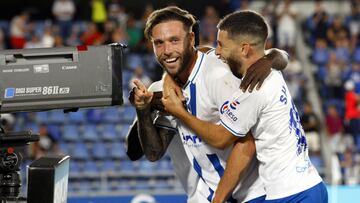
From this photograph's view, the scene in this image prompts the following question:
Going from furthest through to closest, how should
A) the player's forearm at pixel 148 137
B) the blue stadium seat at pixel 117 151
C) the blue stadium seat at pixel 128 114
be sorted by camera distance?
the blue stadium seat at pixel 128 114 < the blue stadium seat at pixel 117 151 < the player's forearm at pixel 148 137

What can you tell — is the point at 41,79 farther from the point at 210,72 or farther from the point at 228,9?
the point at 228,9

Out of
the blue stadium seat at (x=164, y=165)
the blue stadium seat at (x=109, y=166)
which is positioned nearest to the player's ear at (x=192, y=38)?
the blue stadium seat at (x=164, y=165)

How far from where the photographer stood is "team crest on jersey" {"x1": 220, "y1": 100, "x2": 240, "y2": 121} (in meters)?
4.44

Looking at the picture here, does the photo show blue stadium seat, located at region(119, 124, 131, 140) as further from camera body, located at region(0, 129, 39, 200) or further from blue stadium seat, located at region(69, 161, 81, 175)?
camera body, located at region(0, 129, 39, 200)

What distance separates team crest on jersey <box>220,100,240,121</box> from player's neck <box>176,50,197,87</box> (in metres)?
0.36

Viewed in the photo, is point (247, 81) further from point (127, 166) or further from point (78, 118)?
point (78, 118)

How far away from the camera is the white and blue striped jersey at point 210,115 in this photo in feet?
15.1

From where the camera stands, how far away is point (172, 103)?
15.3 ft

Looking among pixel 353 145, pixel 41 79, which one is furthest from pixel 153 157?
pixel 353 145

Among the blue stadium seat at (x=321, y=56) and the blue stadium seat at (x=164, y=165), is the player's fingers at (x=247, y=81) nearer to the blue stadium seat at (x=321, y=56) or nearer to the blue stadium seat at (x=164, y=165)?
the blue stadium seat at (x=164, y=165)

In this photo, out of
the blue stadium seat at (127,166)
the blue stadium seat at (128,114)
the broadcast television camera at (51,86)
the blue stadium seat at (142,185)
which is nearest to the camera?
the broadcast television camera at (51,86)

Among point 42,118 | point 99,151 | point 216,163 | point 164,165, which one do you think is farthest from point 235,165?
point 42,118

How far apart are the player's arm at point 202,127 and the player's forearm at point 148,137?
0.68 feet

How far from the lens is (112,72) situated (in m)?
4.26
